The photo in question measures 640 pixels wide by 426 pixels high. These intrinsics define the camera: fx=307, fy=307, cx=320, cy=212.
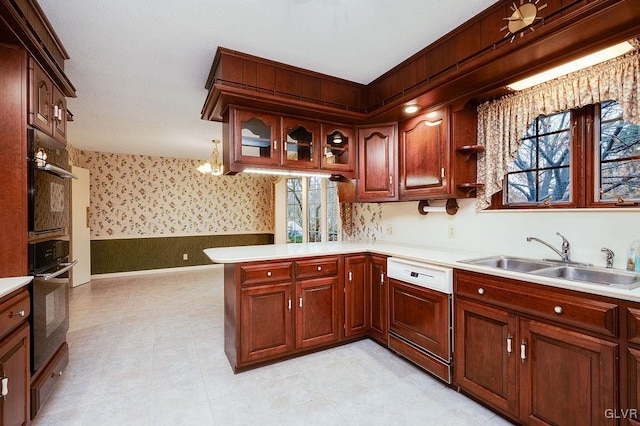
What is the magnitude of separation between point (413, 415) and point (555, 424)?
0.73 m

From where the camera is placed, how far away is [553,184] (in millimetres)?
2209

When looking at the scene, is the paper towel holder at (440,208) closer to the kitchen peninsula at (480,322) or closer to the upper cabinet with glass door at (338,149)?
the kitchen peninsula at (480,322)

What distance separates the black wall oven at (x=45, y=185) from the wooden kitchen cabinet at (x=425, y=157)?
106 inches

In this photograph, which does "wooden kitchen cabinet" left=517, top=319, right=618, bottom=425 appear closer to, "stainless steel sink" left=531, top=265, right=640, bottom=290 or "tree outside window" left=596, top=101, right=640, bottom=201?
"stainless steel sink" left=531, top=265, right=640, bottom=290

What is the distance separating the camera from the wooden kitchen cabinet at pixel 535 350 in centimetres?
143

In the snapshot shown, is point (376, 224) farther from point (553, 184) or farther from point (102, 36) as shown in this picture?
point (102, 36)

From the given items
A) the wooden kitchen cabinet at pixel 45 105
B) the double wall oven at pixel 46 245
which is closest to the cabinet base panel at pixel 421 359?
the double wall oven at pixel 46 245

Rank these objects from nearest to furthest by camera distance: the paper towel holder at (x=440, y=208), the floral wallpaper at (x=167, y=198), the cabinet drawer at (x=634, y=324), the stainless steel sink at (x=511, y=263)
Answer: the cabinet drawer at (x=634, y=324) < the stainless steel sink at (x=511, y=263) < the paper towel holder at (x=440, y=208) < the floral wallpaper at (x=167, y=198)

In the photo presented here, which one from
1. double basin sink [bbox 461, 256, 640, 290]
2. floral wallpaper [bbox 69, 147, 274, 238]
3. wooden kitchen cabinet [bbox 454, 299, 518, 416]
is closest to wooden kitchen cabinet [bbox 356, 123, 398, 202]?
double basin sink [bbox 461, 256, 640, 290]

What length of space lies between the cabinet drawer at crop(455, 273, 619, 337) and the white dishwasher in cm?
17

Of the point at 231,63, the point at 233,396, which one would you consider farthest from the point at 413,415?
the point at 231,63

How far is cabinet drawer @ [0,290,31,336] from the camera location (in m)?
1.45

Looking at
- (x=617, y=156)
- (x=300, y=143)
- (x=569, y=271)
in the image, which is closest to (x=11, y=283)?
(x=300, y=143)

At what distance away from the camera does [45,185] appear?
6.47ft
